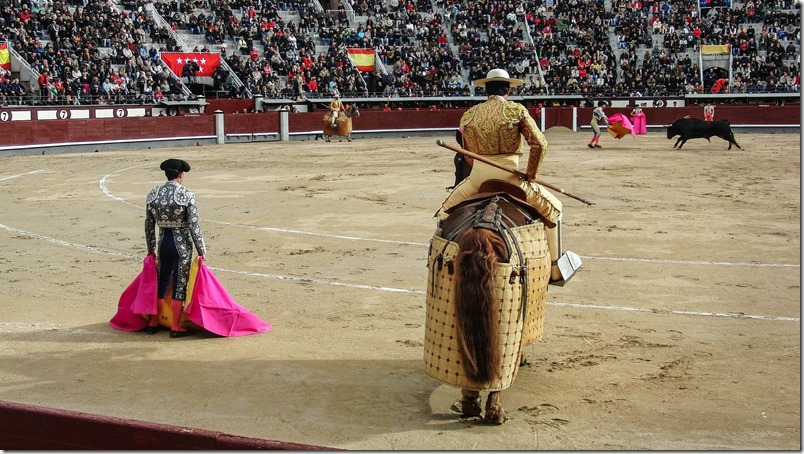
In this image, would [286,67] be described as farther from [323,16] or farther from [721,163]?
[721,163]

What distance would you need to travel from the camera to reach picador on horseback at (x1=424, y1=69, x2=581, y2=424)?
452 cm

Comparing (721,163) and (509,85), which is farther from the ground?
(509,85)

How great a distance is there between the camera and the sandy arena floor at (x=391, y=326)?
476cm

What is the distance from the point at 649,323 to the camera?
6762mm

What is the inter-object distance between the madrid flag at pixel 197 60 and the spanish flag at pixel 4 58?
16.1 feet

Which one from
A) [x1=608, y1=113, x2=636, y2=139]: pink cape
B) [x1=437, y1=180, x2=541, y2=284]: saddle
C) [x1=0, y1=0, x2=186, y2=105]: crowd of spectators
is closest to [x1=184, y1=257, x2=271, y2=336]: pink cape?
[x1=437, y1=180, x2=541, y2=284]: saddle

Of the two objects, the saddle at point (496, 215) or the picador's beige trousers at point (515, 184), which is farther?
the picador's beige trousers at point (515, 184)

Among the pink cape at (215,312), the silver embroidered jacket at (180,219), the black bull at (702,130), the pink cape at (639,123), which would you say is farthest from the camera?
the pink cape at (639,123)

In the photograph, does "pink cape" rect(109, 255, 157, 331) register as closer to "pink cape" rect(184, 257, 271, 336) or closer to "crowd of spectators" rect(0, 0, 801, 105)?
"pink cape" rect(184, 257, 271, 336)

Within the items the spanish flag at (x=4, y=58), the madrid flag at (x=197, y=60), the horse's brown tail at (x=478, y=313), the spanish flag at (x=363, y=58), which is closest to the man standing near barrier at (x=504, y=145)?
the horse's brown tail at (x=478, y=313)

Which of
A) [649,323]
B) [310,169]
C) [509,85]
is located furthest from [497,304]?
[310,169]

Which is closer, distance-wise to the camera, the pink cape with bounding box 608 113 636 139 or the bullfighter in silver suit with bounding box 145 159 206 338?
the bullfighter in silver suit with bounding box 145 159 206 338

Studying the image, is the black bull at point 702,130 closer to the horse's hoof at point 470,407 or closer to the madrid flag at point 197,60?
the madrid flag at point 197,60

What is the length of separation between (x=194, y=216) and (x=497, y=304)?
2.63m
